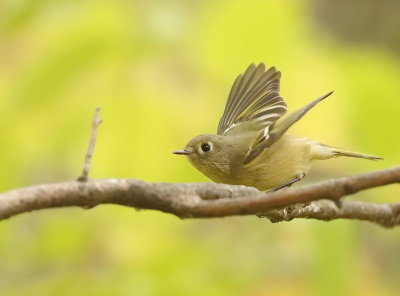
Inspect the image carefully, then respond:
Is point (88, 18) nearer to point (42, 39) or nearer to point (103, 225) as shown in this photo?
point (42, 39)

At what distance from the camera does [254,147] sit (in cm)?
218

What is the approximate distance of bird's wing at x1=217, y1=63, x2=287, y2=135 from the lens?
214 centimetres

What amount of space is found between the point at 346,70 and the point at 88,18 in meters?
0.82

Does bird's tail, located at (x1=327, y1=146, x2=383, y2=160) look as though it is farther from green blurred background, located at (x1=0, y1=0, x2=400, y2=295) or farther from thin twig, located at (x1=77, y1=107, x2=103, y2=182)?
thin twig, located at (x1=77, y1=107, x2=103, y2=182)

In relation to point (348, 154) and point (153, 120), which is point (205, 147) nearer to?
point (153, 120)

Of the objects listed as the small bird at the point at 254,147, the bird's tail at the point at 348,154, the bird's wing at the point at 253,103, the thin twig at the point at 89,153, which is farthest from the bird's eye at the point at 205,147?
the thin twig at the point at 89,153

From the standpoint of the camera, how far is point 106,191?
1.03 m

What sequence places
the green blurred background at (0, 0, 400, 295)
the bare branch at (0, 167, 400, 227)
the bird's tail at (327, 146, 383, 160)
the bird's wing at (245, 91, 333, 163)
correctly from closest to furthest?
1. the bare branch at (0, 167, 400, 227)
2. the bird's wing at (245, 91, 333, 163)
3. the green blurred background at (0, 0, 400, 295)
4. the bird's tail at (327, 146, 383, 160)

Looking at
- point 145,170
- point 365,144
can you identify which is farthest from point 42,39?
point 365,144

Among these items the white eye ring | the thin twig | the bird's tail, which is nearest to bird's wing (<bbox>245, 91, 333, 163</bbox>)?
the white eye ring

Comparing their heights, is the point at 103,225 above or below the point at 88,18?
below

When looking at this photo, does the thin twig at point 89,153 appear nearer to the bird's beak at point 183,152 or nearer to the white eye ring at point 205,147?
the bird's beak at point 183,152

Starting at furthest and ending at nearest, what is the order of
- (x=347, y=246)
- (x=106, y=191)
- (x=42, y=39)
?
1. (x=42, y=39)
2. (x=347, y=246)
3. (x=106, y=191)

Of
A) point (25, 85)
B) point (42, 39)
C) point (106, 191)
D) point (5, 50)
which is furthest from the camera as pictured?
point (5, 50)
